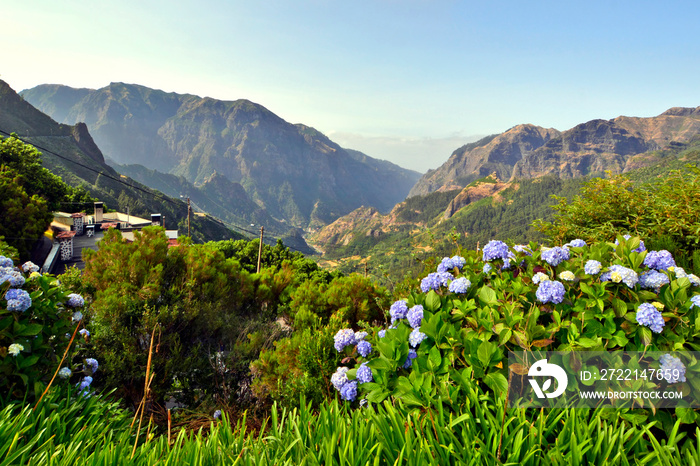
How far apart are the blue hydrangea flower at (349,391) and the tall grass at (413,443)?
1.33ft

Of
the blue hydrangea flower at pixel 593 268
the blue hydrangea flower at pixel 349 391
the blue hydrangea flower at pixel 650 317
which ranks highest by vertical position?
the blue hydrangea flower at pixel 593 268

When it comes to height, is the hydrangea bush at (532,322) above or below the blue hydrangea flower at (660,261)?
below

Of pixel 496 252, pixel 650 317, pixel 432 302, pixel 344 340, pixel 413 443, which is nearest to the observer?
pixel 413 443

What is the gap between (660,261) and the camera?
7.99ft

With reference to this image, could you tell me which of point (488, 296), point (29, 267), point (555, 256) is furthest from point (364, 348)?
point (29, 267)

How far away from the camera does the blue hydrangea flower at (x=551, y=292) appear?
222cm

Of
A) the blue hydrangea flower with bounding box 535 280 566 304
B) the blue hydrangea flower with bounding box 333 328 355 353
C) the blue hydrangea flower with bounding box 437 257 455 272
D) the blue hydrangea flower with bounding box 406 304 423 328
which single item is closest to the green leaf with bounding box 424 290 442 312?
the blue hydrangea flower with bounding box 406 304 423 328

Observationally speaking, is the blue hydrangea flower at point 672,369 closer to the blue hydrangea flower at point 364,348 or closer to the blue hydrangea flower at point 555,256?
the blue hydrangea flower at point 555,256

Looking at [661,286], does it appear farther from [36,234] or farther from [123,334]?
[36,234]

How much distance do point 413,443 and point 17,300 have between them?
2.97 meters

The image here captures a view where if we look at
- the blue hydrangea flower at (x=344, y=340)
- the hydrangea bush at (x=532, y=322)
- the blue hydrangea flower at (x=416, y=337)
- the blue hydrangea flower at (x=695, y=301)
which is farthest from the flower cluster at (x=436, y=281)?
the blue hydrangea flower at (x=695, y=301)

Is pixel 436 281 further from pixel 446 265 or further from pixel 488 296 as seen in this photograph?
pixel 488 296

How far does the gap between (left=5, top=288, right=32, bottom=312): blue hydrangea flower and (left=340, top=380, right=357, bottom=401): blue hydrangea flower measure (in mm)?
2477

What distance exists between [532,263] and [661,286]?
0.79m
